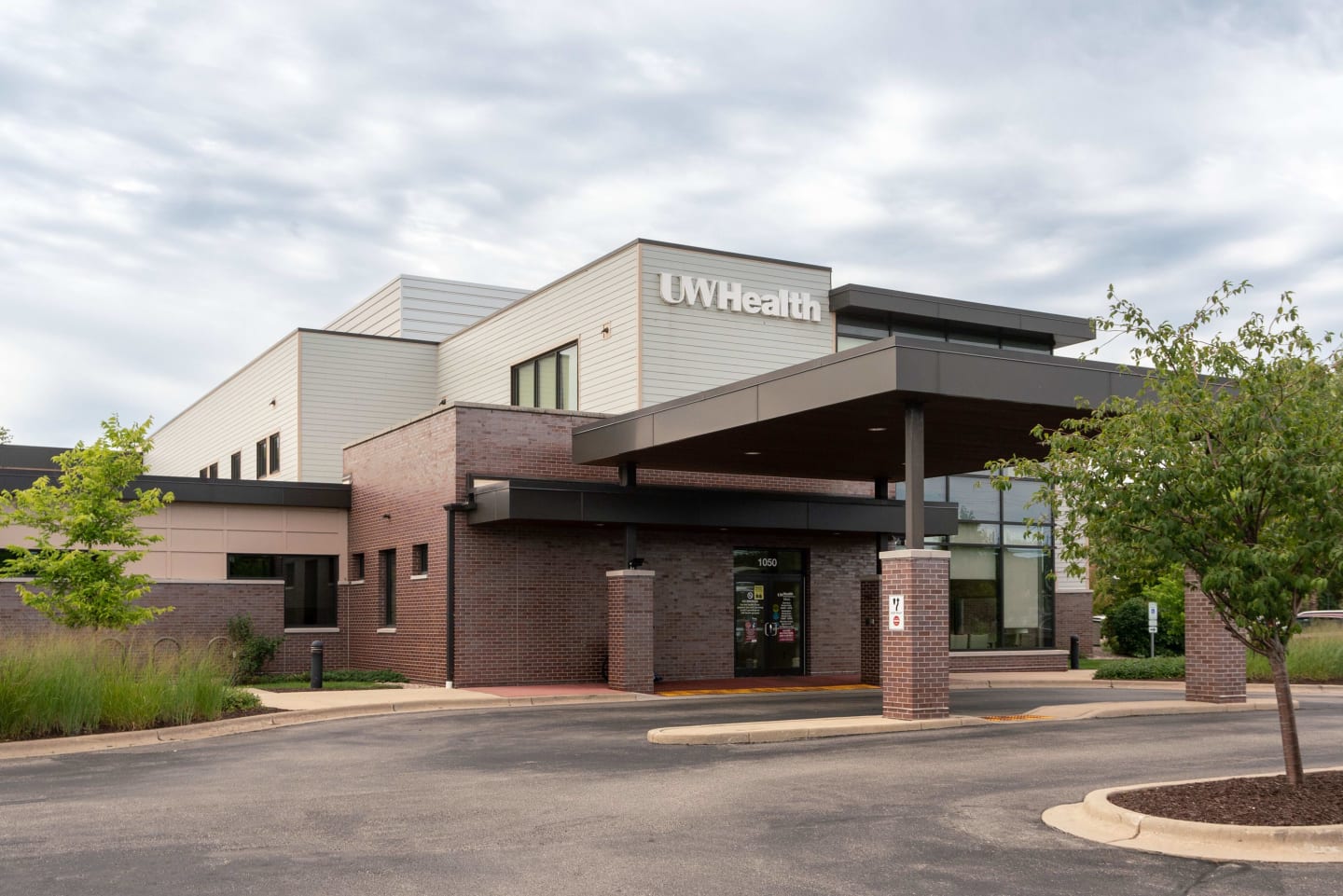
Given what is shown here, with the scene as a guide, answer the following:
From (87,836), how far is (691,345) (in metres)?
20.6

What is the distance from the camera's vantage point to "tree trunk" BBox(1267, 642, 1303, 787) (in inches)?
425

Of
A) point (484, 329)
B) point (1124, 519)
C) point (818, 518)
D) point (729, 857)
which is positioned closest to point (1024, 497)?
point (818, 518)

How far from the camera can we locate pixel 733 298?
100.0ft

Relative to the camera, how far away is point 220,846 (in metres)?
9.94

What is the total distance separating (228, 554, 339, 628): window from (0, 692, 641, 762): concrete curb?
9048 millimetres

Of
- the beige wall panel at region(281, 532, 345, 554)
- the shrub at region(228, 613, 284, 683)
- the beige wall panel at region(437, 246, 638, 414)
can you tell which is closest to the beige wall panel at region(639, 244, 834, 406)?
the beige wall panel at region(437, 246, 638, 414)

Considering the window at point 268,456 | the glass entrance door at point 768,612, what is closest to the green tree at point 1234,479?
the glass entrance door at point 768,612

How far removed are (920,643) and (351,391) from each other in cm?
2212

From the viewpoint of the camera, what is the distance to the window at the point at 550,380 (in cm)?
3147

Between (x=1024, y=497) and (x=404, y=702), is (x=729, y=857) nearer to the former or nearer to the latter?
(x=404, y=702)

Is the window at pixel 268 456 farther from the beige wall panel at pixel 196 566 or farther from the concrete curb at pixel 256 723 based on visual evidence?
the concrete curb at pixel 256 723

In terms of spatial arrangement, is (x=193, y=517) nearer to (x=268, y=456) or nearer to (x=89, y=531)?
(x=89, y=531)

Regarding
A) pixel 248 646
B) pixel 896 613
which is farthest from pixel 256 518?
pixel 896 613

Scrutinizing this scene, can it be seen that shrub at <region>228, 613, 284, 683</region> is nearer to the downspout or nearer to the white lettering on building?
the downspout
